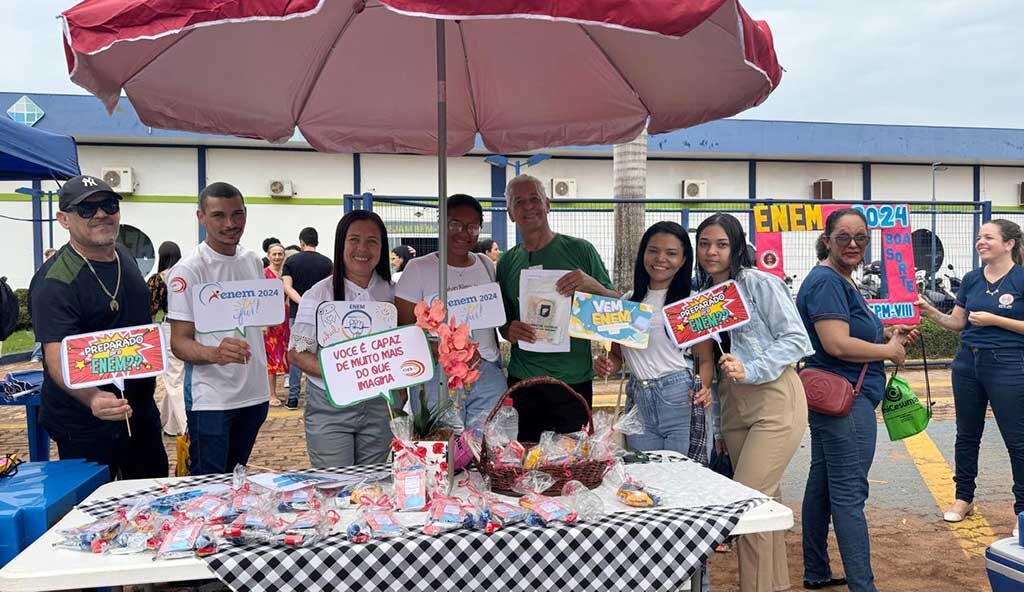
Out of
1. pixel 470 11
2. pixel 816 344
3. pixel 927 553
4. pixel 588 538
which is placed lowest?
pixel 927 553

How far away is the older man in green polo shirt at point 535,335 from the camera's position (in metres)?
3.96

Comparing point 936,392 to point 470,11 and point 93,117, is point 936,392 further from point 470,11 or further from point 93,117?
point 93,117

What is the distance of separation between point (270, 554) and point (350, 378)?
674mm

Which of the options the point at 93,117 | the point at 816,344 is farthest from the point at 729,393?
the point at 93,117

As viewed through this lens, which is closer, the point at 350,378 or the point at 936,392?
the point at 350,378

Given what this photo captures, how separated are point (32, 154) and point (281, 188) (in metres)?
13.8

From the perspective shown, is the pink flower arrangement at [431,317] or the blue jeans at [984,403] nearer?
the pink flower arrangement at [431,317]

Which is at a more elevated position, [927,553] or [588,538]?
[588,538]

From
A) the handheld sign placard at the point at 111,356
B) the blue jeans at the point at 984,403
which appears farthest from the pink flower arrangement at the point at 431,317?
the blue jeans at the point at 984,403

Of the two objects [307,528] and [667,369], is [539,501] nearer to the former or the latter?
[307,528]

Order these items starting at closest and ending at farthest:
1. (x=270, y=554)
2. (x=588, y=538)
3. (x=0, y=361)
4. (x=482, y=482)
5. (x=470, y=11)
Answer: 1. (x=470, y=11)
2. (x=270, y=554)
3. (x=588, y=538)
4. (x=482, y=482)
5. (x=0, y=361)

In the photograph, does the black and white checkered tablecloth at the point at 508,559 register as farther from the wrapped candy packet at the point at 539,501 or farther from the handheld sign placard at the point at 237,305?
the handheld sign placard at the point at 237,305

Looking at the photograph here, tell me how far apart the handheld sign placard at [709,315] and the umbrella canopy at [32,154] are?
191 inches

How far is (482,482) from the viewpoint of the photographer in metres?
2.88
